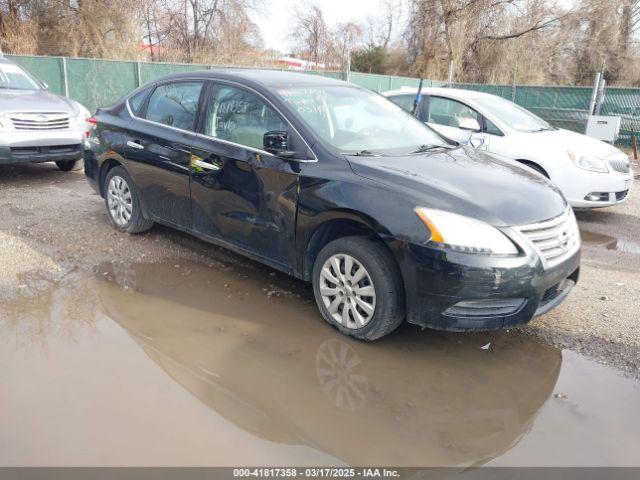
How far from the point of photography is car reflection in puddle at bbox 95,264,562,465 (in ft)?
9.04

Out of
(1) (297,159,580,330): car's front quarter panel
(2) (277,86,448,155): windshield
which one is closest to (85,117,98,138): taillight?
(2) (277,86,448,155): windshield

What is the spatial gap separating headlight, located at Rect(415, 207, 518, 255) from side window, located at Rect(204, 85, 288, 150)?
4.71 ft

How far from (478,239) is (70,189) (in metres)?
6.23

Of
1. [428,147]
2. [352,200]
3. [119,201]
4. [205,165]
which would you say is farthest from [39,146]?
[352,200]

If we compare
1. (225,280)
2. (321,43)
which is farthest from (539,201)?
(321,43)

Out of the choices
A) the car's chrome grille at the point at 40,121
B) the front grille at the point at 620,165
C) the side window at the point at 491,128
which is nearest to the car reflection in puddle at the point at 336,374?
the side window at the point at 491,128

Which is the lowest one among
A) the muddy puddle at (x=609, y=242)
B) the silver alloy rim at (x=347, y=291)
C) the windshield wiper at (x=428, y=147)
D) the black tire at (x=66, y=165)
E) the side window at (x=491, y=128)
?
the muddy puddle at (x=609, y=242)

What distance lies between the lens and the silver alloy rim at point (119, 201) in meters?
5.48

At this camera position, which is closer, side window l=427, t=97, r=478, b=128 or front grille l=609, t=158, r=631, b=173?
front grille l=609, t=158, r=631, b=173

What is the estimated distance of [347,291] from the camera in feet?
11.9

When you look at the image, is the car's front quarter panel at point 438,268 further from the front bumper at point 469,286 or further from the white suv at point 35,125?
the white suv at point 35,125

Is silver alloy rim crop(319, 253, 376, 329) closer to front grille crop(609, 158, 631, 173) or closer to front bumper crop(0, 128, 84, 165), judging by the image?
front grille crop(609, 158, 631, 173)

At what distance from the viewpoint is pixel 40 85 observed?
9.02m

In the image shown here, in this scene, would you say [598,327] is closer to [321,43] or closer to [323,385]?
[323,385]
